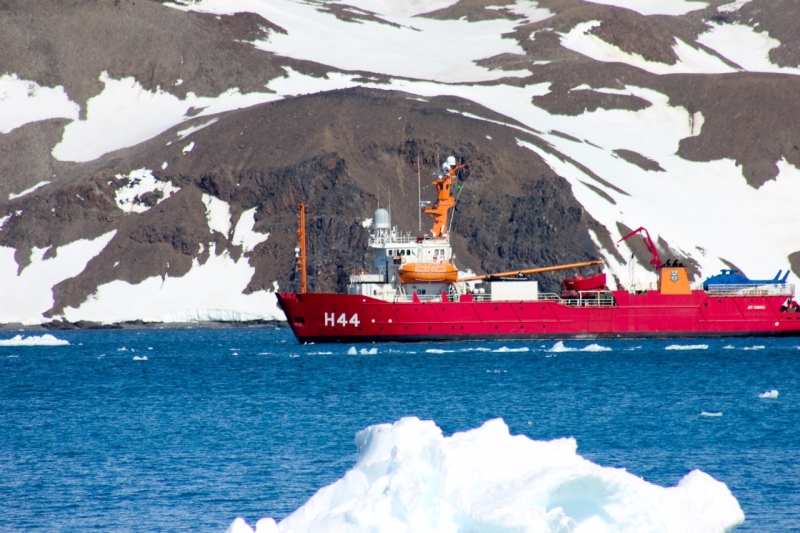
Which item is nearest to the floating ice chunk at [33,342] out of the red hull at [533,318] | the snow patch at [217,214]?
the red hull at [533,318]

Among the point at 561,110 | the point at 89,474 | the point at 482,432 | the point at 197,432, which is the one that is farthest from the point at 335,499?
the point at 561,110

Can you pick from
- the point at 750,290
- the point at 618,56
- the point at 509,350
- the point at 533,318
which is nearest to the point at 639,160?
the point at 618,56

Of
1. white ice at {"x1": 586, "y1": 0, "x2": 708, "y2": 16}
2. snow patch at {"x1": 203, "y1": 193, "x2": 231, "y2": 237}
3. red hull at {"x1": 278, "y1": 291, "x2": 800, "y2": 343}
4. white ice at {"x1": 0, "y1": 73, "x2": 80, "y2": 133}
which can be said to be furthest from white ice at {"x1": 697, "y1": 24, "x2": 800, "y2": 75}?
red hull at {"x1": 278, "y1": 291, "x2": 800, "y2": 343}

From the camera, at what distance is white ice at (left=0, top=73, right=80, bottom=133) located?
124 m

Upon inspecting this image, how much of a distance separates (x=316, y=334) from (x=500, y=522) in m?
47.4

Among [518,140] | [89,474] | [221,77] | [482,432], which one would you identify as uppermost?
[221,77]

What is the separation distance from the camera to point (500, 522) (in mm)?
15562

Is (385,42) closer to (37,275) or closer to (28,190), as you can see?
(28,190)

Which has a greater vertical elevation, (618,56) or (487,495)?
(618,56)

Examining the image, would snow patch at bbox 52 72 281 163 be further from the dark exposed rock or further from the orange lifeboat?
the orange lifeboat

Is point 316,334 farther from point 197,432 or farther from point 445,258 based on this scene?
point 197,432

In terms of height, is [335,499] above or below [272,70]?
below

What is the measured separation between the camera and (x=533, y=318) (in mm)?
62906

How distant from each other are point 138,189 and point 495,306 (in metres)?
50.9
